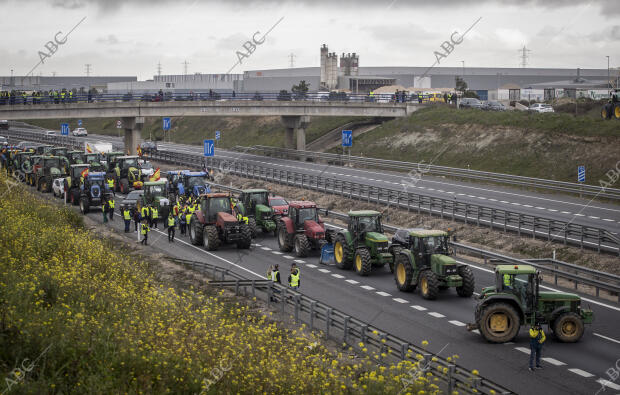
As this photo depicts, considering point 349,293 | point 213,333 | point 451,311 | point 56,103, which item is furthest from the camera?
point 56,103

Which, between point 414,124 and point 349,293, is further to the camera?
point 414,124

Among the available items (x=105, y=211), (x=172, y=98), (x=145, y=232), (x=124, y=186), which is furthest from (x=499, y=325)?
(x=172, y=98)

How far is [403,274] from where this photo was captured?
24.8 metres

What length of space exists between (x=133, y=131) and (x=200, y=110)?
6628mm

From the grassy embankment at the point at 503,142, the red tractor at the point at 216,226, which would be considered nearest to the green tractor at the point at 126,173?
the red tractor at the point at 216,226

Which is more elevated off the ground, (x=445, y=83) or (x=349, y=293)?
(x=445, y=83)

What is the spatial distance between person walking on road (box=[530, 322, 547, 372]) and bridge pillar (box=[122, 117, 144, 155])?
53606mm

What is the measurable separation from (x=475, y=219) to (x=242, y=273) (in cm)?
1388

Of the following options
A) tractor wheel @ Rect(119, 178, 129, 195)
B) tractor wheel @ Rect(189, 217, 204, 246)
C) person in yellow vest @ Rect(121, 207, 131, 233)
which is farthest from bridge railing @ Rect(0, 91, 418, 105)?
tractor wheel @ Rect(189, 217, 204, 246)

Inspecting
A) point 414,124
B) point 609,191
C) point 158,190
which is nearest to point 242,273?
point 158,190

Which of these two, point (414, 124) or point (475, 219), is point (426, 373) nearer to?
point (475, 219)

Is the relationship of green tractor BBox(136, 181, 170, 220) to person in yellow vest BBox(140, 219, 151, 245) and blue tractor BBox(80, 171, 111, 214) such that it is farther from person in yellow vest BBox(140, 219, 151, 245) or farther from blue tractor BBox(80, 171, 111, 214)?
person in yellow vest BBox(140, 219, 151, 245)

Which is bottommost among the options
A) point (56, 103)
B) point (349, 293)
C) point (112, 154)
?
point (349, 293)

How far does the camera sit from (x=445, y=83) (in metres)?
126
